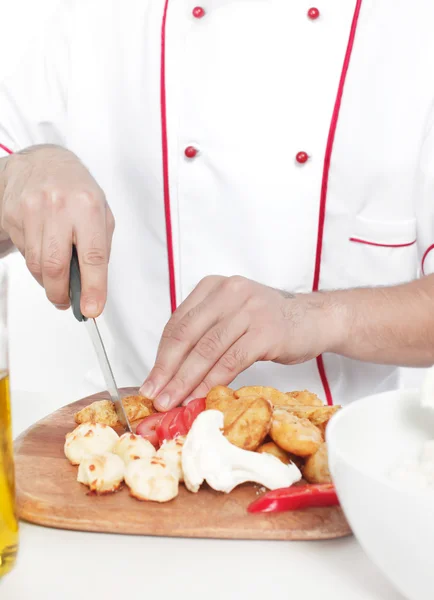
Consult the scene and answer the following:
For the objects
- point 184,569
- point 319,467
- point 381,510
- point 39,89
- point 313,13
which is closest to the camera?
point 381,510

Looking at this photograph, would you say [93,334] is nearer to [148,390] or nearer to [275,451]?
[148,390]

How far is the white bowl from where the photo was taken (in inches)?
23.4

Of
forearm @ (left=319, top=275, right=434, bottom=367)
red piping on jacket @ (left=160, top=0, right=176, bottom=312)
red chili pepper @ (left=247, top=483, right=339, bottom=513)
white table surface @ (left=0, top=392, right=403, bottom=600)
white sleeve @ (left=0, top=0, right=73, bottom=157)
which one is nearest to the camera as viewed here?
white table surface @ (left=0, top=392, right=403, bottom=600)

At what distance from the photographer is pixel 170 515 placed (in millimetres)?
813

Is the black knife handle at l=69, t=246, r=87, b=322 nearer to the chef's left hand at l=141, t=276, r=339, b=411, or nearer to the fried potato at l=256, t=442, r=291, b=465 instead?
the chef's left hand at l=141, t=276, r=339, b=411

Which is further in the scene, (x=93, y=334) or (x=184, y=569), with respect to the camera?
(x=93, y=334)

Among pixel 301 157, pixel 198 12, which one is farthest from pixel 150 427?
pixel 198 12

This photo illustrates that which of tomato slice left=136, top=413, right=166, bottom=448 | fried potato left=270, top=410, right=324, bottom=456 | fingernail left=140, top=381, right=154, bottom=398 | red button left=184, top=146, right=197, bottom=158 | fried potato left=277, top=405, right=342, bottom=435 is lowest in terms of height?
tomato slice left=136, top=413, right=166, bottom=448

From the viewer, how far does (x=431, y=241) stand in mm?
1414

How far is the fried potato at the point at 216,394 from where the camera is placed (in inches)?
40.1

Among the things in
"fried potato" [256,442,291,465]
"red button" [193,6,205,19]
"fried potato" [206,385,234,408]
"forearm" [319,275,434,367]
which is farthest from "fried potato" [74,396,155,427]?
"red button" [193,6,205,19]

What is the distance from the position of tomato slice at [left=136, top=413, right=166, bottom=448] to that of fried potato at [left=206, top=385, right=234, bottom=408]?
0.06 metres

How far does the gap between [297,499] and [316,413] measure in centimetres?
19

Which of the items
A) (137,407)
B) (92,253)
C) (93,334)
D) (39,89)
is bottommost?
(137,407)
